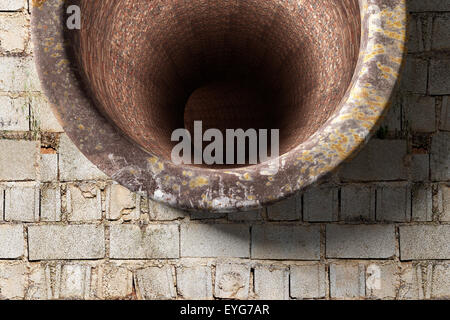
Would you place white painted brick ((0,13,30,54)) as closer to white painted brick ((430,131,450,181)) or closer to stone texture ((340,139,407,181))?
stone texture ((340,139,407,181))

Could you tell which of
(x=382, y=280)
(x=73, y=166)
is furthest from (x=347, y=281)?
(x=73, y=166)

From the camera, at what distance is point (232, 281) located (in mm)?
2334

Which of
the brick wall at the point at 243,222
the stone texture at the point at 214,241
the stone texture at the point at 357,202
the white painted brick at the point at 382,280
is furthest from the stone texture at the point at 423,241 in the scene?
the stone texture at the point at 214,241

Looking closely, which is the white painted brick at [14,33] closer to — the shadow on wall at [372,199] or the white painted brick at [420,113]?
the shadow on wall at [372,199]

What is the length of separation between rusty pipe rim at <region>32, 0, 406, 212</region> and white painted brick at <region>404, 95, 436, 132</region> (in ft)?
4.43

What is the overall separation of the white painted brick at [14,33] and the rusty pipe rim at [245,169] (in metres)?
1.46

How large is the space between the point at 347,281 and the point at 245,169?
1.61m

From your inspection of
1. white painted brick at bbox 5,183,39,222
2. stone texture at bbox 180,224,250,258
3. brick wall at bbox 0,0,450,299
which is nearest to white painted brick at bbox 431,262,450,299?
brick wall at bbox 0,0,450,299

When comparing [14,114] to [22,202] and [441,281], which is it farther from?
[441,281]

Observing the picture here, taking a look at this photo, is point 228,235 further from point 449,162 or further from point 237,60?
point 449,162

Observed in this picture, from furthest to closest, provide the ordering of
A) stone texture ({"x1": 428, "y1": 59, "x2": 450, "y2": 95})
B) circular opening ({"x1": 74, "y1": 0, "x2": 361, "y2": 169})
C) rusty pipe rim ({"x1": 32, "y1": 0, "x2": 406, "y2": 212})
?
stone texture ({"x1": 428, "y1": 59, "x2": 450, "y2": 95}), circular opening ({"x1": 74, "y1": 0, "x2": 361, "y2": 169}), rusty pipe rim ({"x1": 32, "y1": 0, "x2": 406, "y2": 212})

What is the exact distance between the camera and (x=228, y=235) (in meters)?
2.31

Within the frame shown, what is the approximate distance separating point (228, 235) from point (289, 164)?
137 cm

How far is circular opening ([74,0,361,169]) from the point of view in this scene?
1.19 m
